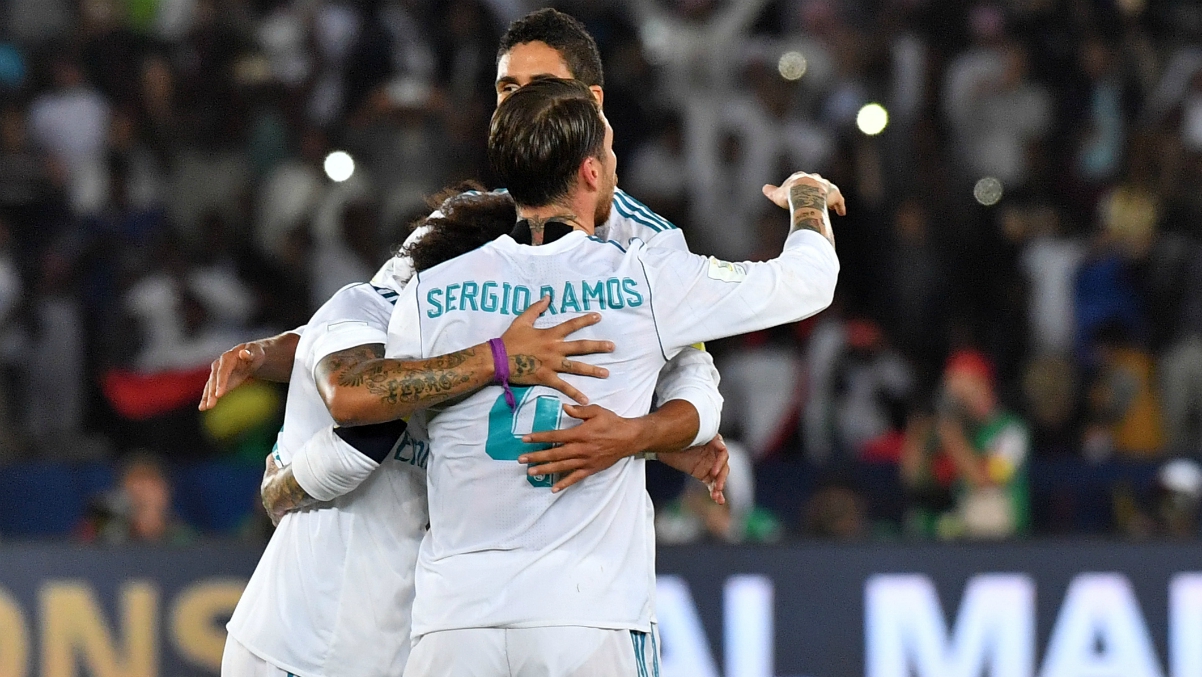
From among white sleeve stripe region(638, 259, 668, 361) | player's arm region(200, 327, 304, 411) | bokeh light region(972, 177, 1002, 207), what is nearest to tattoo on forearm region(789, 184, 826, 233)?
white sleeve stripe region(638, 259, 668, 361)

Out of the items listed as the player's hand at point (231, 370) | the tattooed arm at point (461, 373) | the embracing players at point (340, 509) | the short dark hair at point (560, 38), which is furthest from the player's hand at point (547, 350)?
the short dark hair at point (560, 38)

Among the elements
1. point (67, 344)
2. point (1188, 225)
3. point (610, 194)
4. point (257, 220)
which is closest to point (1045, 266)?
point (1188, 225)

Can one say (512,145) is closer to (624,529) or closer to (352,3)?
(624,529)

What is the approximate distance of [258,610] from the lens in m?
3.60

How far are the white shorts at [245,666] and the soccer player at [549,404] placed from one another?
0.56m

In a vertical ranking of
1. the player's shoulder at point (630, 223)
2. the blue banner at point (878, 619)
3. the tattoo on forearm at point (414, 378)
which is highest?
the player's shoulder at point (630, 223)

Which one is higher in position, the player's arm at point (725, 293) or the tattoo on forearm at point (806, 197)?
the tattoo on forearm at point (806, 197)

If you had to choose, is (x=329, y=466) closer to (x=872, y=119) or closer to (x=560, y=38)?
(x=560, y=38)

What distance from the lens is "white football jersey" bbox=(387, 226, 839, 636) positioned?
3014mm

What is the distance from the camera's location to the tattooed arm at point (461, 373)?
3.01 m

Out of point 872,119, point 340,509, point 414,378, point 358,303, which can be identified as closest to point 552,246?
point 414,378

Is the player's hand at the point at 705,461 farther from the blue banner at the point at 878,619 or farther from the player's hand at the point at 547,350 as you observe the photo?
the blue banner at the point at 878,619

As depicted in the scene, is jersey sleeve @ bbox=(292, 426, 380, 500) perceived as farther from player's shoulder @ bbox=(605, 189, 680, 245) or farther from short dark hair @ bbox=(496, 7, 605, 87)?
short dark hair @ bbox=(496, 7, 605, 87)

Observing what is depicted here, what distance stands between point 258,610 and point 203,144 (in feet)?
23.0
